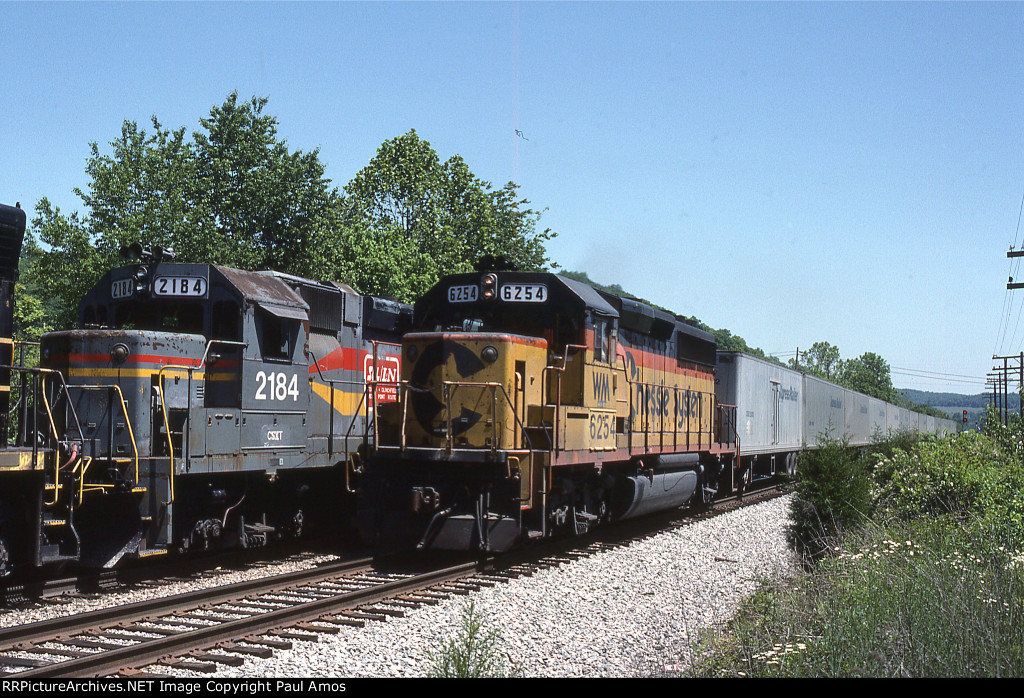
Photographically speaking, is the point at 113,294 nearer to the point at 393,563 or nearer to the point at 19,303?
the point at 393,563

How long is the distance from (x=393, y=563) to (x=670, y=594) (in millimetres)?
3336

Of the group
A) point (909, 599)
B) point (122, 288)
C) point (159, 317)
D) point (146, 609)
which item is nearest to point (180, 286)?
point (159, 317)

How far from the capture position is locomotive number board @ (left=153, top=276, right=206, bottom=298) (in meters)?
9.66

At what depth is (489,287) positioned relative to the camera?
10.7m

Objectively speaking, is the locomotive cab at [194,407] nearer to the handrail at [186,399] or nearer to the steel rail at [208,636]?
the handrail at [186,399]

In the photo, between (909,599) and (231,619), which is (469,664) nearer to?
(231,619)

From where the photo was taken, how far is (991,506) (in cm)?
977

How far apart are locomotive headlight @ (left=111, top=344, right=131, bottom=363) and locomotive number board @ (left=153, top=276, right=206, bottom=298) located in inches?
35.9

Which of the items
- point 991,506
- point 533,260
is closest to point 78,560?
point 991,506

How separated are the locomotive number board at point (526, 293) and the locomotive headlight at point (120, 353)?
4244 mm

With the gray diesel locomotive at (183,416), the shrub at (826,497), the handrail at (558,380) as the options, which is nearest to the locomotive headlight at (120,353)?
the gray diesel locomotive at (183,416)

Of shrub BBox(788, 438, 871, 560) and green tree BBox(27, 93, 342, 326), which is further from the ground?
green tree BBox(27, 93, 342, 326)

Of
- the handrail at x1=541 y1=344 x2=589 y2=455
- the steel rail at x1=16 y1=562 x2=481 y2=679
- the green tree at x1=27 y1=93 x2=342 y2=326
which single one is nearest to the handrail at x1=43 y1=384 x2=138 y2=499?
the steel rail at x1=16 y1=562 x2=481 y2=679

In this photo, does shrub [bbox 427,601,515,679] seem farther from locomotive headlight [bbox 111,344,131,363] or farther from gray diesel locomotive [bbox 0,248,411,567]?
locomotive headlight [bbox 111,344,131,363]
